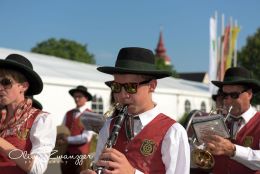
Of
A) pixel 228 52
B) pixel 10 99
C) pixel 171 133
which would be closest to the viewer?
pixel 171 133

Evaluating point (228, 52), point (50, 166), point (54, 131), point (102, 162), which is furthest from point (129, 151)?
point (228, 52)

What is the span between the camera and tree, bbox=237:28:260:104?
37287 millimetres

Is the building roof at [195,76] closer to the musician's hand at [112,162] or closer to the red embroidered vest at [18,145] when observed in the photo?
the red embroidered vest at [18,145]

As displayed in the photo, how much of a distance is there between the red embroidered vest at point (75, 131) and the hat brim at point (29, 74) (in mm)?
4801

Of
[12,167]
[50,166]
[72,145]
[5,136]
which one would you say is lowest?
[50,166]

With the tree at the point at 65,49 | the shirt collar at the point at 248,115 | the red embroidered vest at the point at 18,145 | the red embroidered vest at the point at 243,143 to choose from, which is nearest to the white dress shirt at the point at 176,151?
the red embroidered vest at the point at 18,145

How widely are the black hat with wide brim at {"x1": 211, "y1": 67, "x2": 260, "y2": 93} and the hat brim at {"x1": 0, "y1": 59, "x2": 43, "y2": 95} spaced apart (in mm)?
1974

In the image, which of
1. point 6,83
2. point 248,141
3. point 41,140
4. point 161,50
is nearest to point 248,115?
point 248,141

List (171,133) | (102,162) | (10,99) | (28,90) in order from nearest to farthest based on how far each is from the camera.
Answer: (102,162)
(171,133)
(10,99)
(28,90)

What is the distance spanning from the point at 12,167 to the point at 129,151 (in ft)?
3.40

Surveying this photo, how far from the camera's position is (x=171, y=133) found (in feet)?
8.97

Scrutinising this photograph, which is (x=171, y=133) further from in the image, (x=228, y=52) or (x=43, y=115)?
(x=228, y=52)

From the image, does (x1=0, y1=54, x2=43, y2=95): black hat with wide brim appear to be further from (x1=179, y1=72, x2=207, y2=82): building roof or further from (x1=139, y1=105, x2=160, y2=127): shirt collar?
(x1=179, y1=72, x2=207, y2=82): building roof

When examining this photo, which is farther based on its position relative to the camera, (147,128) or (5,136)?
(5,136)
